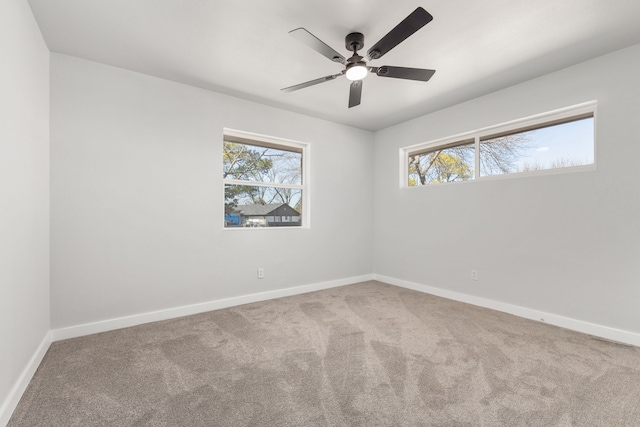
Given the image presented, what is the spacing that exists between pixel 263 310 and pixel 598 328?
3.22 meters

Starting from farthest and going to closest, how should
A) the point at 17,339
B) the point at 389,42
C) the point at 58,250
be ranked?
the point at 58,250 < the point at 389,42 < the point at 17,339

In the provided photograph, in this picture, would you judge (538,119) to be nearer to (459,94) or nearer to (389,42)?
(459,94)

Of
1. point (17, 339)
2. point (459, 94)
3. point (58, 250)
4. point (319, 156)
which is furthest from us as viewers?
point (319, 156)

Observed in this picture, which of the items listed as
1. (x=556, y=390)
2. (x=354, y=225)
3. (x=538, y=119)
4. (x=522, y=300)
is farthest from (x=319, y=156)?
(x=556, y=390)

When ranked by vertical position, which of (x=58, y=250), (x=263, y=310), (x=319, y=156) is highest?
(x=319, y=156)

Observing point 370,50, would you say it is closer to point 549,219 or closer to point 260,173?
point 260,173

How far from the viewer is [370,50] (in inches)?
81.2

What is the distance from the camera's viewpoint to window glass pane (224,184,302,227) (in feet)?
11.9

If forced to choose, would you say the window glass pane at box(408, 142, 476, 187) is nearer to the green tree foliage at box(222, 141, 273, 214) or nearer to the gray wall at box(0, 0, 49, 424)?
the green tree foliage at box(222, 141, 273, 214)

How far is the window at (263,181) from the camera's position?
11.9ft

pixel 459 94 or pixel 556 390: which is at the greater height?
pixel 459 94

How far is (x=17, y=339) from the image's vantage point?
5.76 feet

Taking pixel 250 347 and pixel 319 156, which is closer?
pixel 250 347

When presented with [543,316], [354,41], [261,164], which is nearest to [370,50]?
[354,41]
